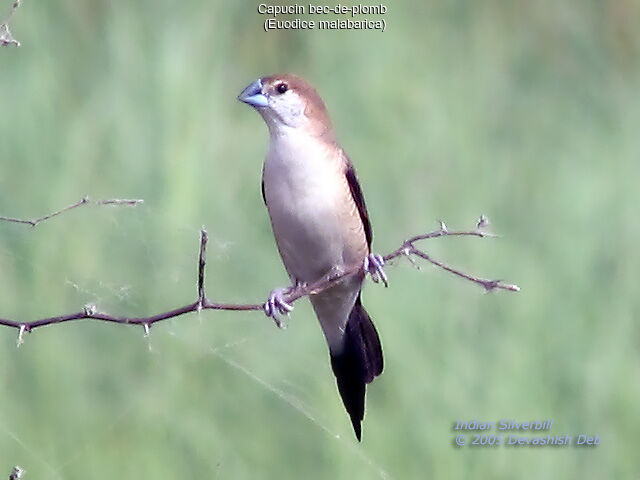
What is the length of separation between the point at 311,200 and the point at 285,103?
25cm

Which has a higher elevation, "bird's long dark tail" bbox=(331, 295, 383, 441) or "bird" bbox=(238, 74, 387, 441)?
"bird" bbox=(238, 74, 387, 441)

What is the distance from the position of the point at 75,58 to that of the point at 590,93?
7.67ft

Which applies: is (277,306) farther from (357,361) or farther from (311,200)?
(357,361)

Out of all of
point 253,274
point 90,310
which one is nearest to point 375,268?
point 90,310

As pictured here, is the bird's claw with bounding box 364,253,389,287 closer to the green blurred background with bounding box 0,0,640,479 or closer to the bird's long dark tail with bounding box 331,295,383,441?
the bird's long dark tail with bounding box 331,295,383,441

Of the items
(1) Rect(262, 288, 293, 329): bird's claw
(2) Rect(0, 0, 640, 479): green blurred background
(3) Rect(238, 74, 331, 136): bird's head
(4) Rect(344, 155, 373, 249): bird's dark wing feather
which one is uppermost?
(3) Rect(238, 74, 331, 136): bird's head

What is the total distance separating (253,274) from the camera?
4.53 metres

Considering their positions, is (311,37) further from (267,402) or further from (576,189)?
(267,402)

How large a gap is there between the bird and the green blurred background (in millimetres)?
571

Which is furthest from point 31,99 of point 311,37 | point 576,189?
point 576,189

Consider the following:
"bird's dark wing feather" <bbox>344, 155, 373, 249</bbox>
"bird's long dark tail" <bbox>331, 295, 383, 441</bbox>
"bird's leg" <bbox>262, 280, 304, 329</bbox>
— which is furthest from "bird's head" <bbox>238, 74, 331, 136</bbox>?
"bird's long dark tail" <bbox>331, 295, 383, 441</bbox>

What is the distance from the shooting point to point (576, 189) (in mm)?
5238

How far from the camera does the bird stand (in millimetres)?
3379

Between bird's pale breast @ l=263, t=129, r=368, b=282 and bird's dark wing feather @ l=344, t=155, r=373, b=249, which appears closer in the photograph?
bird's pale breast @ l=263, t=129, r=368, b=282
